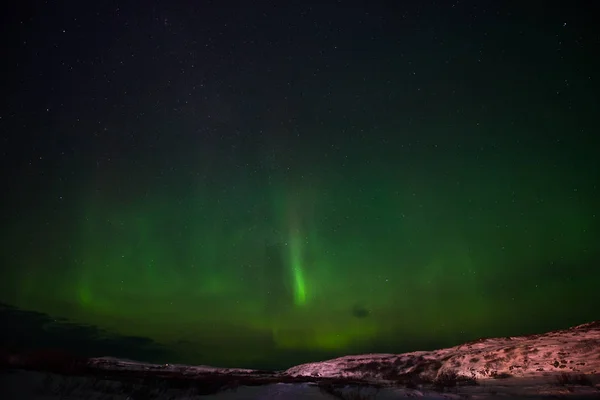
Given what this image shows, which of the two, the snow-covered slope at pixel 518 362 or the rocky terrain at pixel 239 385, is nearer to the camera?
the rocky terrain at pixel 239 385

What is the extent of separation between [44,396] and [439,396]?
12.3m

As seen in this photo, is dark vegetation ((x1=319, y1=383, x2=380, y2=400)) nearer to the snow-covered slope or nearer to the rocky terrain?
the rocky terrain

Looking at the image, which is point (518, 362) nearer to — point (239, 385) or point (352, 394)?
point (352, 394)

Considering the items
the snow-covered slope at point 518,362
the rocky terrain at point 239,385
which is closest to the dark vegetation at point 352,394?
the rocky terrain at point 239,385

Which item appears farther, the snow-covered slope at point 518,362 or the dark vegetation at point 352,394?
the snow-covered slope at point 518,362

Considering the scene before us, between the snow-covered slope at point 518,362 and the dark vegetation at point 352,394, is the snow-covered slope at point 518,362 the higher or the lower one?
the higher one

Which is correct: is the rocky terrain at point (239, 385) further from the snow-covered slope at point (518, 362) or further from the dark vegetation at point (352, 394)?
the snow-covered slope at point (518, 362)

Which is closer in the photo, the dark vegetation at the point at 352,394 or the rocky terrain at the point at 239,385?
the rocky terrain at the point at 239,385

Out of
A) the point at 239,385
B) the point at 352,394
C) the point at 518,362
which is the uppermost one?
the point at 518,362

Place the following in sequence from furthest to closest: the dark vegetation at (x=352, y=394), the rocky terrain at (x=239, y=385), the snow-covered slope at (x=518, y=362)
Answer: the snow-covered slope at (x=518, y=362) < the dark vegetation at (x=352, y=394) < the rocky terrain at (x=239, y=385)

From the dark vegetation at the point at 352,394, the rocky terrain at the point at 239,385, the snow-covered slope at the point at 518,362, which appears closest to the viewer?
the rocky terrain at the point at 239,385

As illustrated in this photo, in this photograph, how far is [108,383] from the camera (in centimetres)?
1170

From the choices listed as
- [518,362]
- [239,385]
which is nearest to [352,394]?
[239,385]

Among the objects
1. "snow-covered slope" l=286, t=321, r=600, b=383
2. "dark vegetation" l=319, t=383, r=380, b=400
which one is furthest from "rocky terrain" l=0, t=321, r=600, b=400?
"snow-covered slope" l=286, t=321, r=600, b=383
